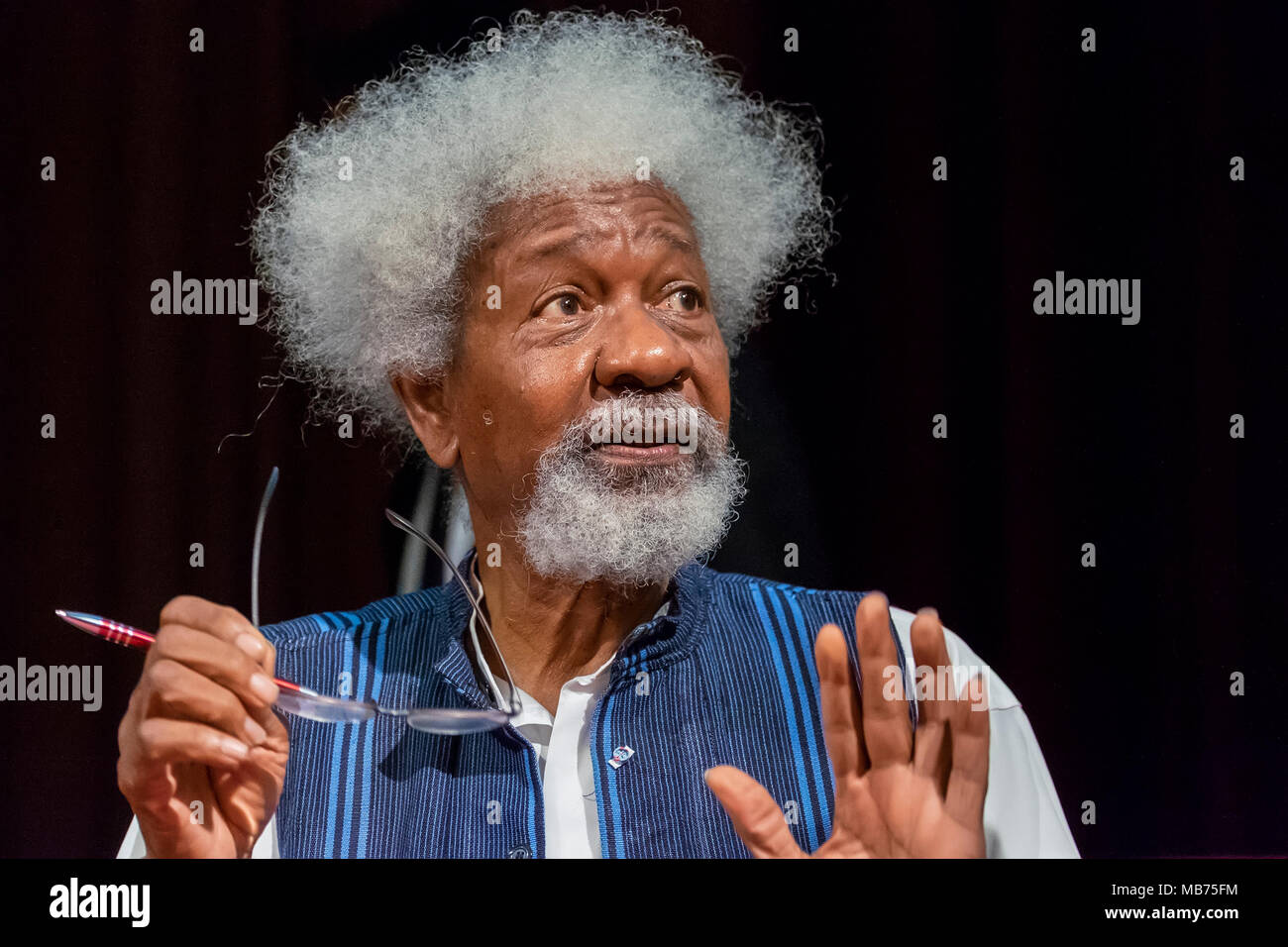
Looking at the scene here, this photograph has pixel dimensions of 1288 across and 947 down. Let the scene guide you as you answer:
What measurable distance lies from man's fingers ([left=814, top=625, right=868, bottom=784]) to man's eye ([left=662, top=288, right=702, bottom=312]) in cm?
58

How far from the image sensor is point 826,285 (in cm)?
199

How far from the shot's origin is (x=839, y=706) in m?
1.44

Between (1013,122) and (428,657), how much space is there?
121 centimetres

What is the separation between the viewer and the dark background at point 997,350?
1.86 meters

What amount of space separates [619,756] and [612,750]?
0.04 feet

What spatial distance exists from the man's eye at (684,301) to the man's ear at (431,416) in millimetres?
388

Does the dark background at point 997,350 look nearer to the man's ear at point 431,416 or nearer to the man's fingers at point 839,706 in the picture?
the man's ear at point 431,416

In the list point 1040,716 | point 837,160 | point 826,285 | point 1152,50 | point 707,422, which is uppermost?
point 1152,50

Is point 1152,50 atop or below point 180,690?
atop

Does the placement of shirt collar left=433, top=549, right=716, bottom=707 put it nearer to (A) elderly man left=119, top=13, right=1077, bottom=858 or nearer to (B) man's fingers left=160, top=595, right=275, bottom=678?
(A) elderly man left=119, top=13, right=1077, bottom=858

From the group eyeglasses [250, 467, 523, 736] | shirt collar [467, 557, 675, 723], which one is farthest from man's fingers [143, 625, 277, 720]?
shirt collar [467, 557, 675, 723]

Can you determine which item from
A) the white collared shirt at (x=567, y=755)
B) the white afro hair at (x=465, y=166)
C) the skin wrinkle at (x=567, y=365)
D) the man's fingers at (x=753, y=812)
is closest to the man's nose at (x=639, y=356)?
the skin wrinkle at (x=567, y=365)

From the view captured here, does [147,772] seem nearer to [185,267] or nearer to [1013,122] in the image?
[185,267]

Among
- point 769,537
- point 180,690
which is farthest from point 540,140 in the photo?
point 180,690
